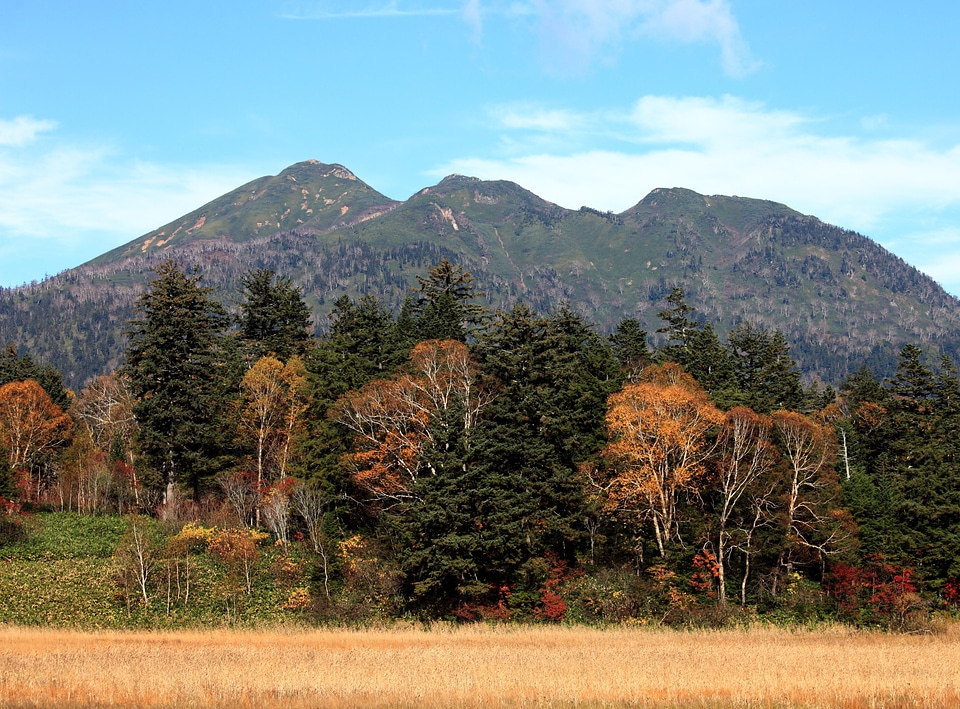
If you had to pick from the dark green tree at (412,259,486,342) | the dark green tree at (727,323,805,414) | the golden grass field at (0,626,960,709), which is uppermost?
the dark green tree at (412,259,486,342)

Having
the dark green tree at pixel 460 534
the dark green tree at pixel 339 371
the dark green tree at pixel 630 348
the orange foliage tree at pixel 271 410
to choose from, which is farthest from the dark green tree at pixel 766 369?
the orange foliage tree at pixel 271 410

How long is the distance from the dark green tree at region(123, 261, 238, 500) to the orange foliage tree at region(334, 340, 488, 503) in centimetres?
1149

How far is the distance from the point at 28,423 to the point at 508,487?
45858 millimetres

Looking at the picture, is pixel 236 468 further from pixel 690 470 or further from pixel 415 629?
pixel 690 470

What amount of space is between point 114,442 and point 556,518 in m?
45.9

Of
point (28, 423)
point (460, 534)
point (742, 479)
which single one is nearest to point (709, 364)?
point (742, 479)

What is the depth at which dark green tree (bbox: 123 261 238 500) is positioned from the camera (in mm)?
57375

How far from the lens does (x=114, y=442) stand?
73312mm

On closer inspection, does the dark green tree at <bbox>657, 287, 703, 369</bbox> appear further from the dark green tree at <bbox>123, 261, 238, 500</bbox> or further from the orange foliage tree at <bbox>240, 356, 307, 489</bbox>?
the dark green tree at <bbox>123, 261, 238, 500</bbox>

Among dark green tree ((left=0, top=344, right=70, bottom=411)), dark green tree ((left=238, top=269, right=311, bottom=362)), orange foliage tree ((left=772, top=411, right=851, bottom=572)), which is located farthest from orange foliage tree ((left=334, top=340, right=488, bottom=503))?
dark green tree ((left=0, top=344, right=70, bottom=411))

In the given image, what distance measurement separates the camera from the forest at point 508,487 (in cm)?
4309

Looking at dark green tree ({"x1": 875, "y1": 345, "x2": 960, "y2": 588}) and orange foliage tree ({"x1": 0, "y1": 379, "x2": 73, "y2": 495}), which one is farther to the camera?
orange foliage tree ({"x1": 0, "y1": 379, "x2": 73, "y2": 495})

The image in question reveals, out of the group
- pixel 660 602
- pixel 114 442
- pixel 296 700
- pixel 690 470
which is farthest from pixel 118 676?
pixel 114 442

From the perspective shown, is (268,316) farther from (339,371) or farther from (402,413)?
(402,413)
